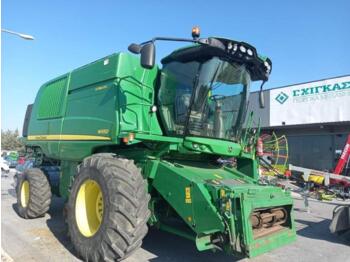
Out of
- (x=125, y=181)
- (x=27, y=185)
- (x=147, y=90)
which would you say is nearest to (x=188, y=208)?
(x=125, y=181)

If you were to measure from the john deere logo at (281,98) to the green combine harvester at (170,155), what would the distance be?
570 inches

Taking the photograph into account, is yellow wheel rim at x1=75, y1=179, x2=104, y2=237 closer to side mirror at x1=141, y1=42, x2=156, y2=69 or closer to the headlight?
side mirror at x1=141, y1=42, x2=156, y2=69

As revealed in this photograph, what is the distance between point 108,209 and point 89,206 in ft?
3.14

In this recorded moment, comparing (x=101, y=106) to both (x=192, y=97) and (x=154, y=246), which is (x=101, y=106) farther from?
(x=154, y=246)

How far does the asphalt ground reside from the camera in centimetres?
530

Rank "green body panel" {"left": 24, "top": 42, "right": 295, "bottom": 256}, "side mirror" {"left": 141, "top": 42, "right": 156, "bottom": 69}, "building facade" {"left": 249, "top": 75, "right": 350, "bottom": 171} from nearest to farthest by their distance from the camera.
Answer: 1. "green body panel" {"left": 24, "top": 42, "right": 295, "bottom": 256}
2. "side mirror" {"left": 141, "top": 42, "right": 156, "bottom": 69}
3. "building facade" {"left": 249, "top": 75, "right": 350, "bottom": 171}

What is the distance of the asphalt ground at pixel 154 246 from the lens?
530cm

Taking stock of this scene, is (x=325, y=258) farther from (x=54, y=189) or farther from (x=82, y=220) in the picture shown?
(x=54, y=189)

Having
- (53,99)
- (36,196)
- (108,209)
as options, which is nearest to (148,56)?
(108,209)

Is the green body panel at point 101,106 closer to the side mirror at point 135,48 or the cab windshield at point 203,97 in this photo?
the cab windshield at point 203,97

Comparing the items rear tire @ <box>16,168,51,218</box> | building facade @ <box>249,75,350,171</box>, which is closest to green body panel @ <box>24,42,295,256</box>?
rear tire @ <box>16,168,51,218</box>

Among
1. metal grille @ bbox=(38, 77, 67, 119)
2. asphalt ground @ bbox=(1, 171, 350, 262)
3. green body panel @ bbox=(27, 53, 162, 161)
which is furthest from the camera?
metal grille @ bbox=(38, 77, 67, 119)

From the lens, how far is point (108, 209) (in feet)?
15.7

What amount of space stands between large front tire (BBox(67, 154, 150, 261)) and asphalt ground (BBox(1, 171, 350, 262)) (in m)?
0.46
